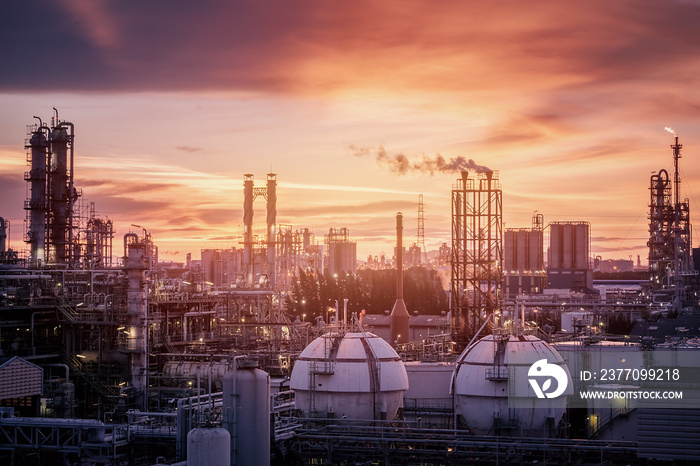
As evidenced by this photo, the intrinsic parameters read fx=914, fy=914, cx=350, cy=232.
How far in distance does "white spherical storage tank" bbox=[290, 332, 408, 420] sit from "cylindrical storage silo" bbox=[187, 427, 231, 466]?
855 cm

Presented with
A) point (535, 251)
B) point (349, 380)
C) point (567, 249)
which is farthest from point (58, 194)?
point (567, 249)

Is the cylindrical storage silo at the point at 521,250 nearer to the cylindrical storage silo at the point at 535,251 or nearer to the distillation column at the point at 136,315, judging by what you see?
the cylindrical storage silo at the point at 535,251

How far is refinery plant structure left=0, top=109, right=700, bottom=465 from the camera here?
92.7ft

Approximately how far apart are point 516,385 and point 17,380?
19.9 metres

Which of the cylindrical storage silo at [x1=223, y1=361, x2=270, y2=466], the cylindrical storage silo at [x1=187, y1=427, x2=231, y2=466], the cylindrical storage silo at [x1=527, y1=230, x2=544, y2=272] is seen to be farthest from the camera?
the cylindrical storage silo at [x1=527, y1=230, x2=544, y2=272]

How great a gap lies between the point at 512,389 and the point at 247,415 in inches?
376

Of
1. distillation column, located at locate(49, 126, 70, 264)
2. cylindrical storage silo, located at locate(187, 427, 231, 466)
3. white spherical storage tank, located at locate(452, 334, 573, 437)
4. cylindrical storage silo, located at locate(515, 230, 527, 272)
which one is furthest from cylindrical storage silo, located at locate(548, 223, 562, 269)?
cylindrical storage silo, located at locate(187, 427, 231, 466)

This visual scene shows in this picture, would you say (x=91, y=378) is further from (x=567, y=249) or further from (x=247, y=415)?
(x=567, y=249)

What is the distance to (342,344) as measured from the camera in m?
32.3

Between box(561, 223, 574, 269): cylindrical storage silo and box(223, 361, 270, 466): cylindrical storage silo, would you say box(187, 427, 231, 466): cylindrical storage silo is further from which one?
box(561, 223, 574, 269): cylindrical storage silo

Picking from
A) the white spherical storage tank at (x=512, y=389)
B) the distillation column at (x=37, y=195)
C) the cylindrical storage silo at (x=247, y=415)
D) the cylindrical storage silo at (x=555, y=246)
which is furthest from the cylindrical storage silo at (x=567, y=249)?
the cylindrical storage silo at (x=247, y=415)

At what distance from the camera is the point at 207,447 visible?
22969 mm

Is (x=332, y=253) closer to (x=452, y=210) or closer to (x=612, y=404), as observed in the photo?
(x=452, y=210)

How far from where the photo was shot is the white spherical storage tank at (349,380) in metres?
31.3
